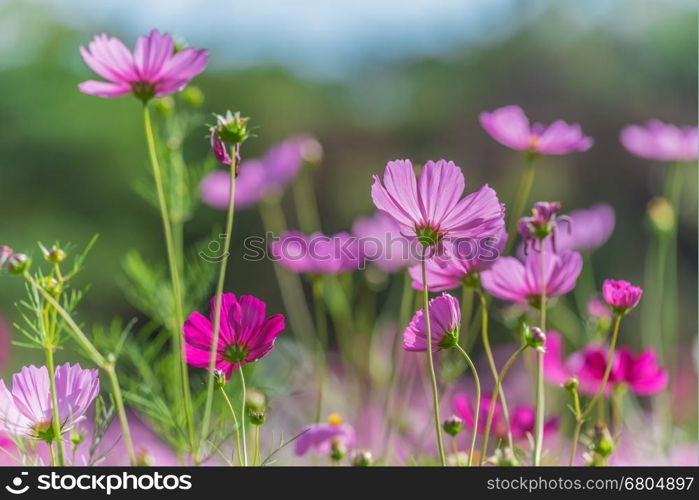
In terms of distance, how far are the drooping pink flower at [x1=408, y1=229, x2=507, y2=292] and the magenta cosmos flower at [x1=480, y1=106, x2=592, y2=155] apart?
0.12m

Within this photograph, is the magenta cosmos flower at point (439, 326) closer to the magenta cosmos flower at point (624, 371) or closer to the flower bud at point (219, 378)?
the flower bud at point (219, 378)

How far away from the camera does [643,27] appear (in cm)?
276

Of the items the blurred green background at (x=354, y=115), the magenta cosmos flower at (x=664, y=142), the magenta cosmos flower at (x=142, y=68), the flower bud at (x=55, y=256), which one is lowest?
the flower bud at (x=55, y=256)

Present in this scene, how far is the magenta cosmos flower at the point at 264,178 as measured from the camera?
875 mm

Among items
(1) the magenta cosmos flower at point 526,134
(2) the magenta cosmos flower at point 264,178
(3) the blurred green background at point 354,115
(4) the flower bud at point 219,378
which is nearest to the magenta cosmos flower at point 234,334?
(4) the flower bud at point 219,378

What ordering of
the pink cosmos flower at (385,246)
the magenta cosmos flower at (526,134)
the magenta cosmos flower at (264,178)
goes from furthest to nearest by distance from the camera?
the magenta cosmos flower at (264,178), the pink cosmos flower at (385,246), the magenta cosmos flower at (526,134)

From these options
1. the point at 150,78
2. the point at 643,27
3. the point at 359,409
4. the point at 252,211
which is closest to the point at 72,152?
the point at 252,211

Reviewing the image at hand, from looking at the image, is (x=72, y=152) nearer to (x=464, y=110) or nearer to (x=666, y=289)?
(x=464, y=110)

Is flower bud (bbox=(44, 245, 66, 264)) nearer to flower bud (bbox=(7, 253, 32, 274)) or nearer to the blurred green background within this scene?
flower bud (bbox=(7, 253, 32, 274))

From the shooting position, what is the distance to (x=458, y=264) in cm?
43

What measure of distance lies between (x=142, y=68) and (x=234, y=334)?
141 mm

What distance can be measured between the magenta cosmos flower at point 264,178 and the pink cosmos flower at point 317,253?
20 centimetres

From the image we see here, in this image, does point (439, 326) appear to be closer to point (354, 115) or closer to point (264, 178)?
point (264, 178)
